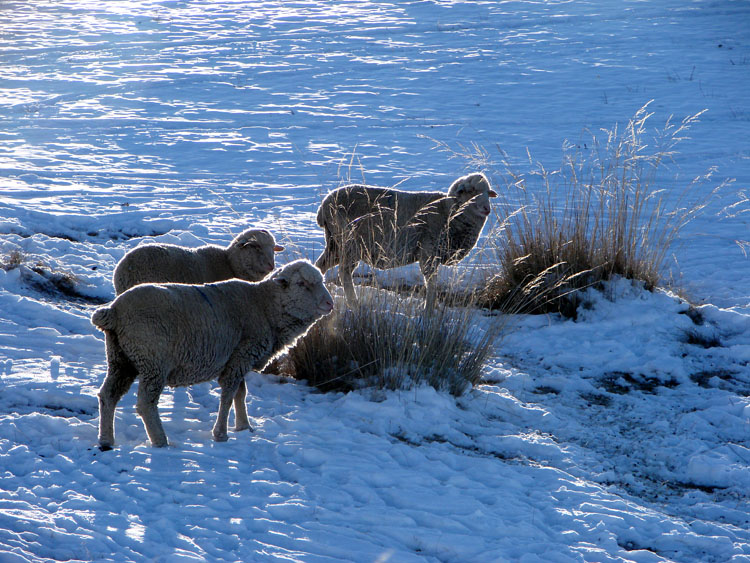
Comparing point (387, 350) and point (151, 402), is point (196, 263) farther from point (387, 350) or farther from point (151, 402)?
point (151, 402)

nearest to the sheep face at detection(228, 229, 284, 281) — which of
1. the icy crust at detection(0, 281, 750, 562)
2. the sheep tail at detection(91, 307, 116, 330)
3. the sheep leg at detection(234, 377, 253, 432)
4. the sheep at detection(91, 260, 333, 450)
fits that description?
the icy crust at detection(0, 281, 750, 562)

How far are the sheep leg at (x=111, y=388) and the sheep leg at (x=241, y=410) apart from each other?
79cm

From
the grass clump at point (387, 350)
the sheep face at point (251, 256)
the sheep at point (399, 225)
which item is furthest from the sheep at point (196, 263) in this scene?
the sheep at point (399, 225)

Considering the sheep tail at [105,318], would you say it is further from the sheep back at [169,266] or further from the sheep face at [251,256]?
the sheep face at [251,256]

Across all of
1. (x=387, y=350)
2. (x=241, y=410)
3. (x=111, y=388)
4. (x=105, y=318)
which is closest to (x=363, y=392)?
(x=387, y=350)

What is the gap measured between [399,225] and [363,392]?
2331mm

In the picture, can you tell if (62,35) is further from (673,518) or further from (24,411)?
(673,518)

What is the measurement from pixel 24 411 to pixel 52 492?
4.27 ft

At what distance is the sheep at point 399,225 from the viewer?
25.4 ft

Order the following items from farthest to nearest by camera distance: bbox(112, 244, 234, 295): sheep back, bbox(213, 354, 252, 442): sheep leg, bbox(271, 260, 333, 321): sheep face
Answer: bbox(112, 244, 234, 295): sheep back < bbox(271, 260, 333, 321): sheep face < bbox(213, 354, 252, 442): sheep leg

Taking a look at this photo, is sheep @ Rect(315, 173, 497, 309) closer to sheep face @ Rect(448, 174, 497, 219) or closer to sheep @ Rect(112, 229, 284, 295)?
sheep face @ Rect(448, 174, 497, 219)

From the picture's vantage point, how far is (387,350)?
20.9 ft

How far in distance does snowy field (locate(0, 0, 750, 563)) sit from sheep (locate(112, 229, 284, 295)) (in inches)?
33.8

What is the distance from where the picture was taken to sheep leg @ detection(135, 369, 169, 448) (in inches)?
188
